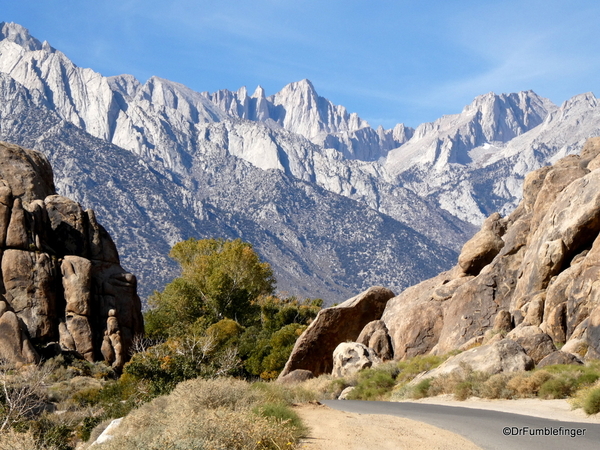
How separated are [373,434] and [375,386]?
15.7m

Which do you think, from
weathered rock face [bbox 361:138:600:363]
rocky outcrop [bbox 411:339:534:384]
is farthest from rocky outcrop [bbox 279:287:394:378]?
rocky outcrop [bbox 411:339:534:384]

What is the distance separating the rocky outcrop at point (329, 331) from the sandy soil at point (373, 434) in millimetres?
22621

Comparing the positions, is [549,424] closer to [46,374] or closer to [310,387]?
[310,387]

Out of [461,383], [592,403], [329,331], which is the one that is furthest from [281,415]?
[329,331]

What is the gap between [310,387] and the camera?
3212 centimetres

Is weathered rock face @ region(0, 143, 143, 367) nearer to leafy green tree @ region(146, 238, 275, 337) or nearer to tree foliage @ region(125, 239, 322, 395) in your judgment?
tree foliage @ region(125, 239, 322, 395)

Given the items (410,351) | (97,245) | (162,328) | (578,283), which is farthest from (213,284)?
(578,283)

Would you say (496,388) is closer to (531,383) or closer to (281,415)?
(531,383)

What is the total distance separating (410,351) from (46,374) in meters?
22.9

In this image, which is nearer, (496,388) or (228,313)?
(496,388)

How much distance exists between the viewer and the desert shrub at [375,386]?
94.9 ft

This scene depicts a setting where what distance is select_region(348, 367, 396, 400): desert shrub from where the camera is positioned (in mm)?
28938

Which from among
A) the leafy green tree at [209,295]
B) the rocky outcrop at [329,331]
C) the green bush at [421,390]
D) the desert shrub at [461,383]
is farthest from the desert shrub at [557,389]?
→ the leafy green tree at [209,295]

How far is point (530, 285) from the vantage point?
30984 mm
